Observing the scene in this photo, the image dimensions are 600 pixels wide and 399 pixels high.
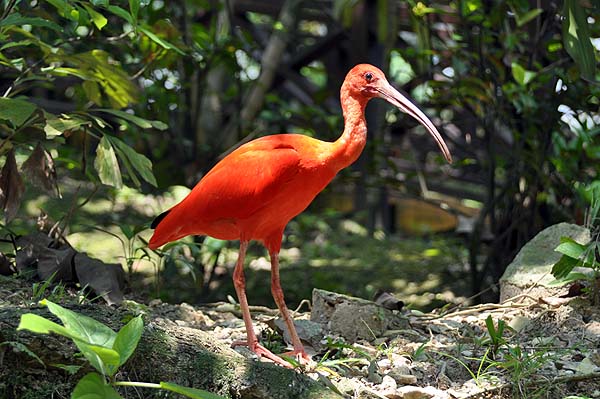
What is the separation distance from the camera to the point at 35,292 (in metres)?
3.74

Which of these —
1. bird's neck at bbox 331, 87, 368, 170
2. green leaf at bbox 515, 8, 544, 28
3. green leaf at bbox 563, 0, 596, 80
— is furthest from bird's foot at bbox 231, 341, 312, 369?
green leaf at bbox 515, 8, 544, 28

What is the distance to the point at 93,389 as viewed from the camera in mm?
2369

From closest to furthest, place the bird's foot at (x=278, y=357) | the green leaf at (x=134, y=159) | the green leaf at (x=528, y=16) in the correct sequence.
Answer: the bird's foot at (x=278, y=357), the green leaf at (x=134, y=159), the green leaf at (x=528, y=16)

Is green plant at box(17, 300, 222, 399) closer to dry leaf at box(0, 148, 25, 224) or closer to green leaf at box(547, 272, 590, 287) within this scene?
dry leaf at box(0, 148, 25, 224)

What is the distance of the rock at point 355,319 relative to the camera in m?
3.79

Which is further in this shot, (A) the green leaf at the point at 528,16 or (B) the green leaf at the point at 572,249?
(A) the green leaf at the point at 528,16

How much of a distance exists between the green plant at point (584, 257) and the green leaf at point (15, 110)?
2269 millimetres

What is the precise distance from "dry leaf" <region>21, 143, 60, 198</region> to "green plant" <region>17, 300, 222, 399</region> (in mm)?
1472

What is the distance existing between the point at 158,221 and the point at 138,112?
90.4 inches

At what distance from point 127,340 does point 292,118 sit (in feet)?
13.8

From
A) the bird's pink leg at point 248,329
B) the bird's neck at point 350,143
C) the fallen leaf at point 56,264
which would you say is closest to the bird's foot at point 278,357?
the bird's pink leg at point 248,329

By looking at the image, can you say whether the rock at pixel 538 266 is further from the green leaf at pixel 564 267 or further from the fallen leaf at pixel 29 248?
the fallen leaf at pixel 29 248

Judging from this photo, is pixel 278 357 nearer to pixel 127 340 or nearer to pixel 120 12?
pixel 127 340

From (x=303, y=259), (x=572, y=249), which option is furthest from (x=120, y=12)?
(x=303, y=259)
